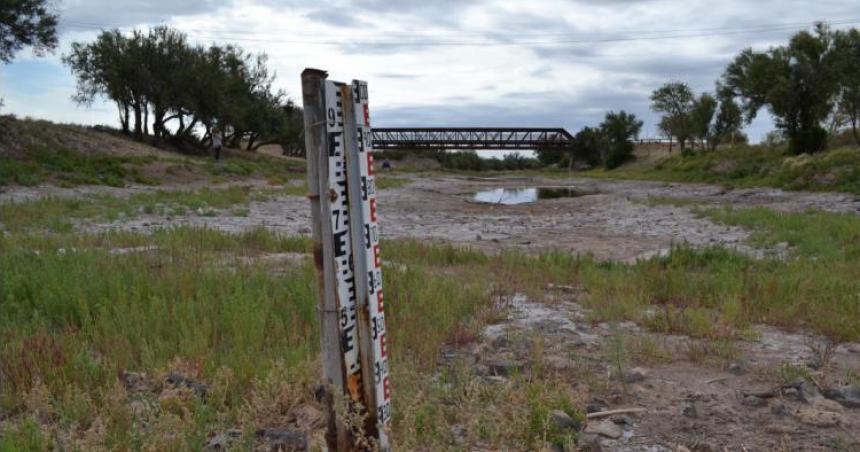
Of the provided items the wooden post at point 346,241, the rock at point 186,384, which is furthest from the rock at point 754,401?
the rock at point 186,384

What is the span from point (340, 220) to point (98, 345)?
3.41 metres

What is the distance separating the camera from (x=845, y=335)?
6574 mm

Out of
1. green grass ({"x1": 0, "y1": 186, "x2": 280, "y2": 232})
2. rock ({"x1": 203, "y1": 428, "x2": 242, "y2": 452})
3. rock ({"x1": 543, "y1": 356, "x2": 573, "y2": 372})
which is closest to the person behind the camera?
rock ({"x1": 203, "y1": 428, "x2": 242, "y2": 452})

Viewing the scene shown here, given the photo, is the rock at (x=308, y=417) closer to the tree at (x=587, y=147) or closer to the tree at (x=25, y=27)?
the tree at (x=25, y=27)

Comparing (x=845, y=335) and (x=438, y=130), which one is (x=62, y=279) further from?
(x=438, y=130)

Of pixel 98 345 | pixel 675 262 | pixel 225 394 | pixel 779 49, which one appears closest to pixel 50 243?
pixel 98 345

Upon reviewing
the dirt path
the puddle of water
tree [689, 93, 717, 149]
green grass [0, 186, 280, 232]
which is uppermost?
tree [689, 93, 717, 149]

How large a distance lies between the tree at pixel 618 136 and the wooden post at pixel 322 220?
7826 cm

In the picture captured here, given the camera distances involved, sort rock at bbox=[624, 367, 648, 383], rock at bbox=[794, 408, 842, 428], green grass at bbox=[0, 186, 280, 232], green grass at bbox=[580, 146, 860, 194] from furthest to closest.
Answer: green grass at bbox=[580, 146, 860, 194], green grass at bbox=[0, 186, 280, 232], rock at bbox=[624, 367, 648, 383], rock at bbox=[794, 408, 842, 428]

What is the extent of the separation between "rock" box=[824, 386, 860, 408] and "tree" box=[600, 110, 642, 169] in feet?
249

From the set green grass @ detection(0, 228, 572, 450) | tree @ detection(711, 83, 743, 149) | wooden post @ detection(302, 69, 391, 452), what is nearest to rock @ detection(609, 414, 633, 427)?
green grass @ detection(0, 228, 572, 450)

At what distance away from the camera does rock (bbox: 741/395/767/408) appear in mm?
4852

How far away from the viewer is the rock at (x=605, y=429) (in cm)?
434

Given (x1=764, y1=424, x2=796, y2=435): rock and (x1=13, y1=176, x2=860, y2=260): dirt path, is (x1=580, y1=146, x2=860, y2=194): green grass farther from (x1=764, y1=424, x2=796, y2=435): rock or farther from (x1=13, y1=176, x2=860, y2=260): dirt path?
(x1=764, y1=424, x2=796, y2=435): rock
